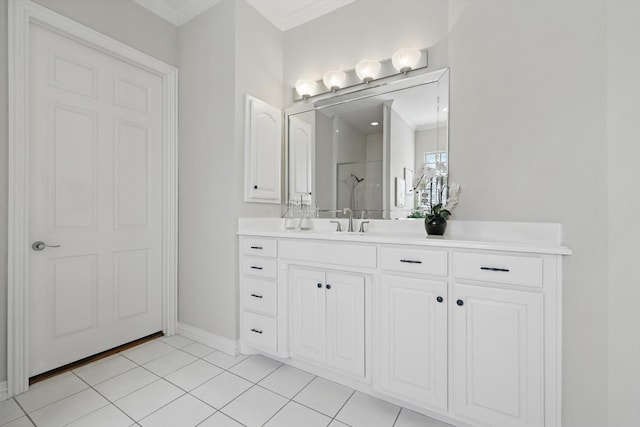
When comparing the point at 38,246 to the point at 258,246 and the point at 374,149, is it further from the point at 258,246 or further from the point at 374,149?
the point at 374,149

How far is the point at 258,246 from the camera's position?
2.06 metres

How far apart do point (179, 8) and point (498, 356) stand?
10.9 ft

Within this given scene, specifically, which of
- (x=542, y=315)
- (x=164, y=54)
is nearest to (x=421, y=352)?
(x=542, y=315)

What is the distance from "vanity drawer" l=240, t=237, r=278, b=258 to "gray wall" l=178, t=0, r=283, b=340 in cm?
9

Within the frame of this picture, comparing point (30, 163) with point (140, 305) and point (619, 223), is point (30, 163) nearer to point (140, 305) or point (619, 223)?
point (140, 305)

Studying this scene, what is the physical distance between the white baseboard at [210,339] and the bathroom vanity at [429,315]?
11.0 inches

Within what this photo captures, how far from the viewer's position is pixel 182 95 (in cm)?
254

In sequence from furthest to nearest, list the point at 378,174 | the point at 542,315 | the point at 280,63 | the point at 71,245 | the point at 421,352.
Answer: the point at 280,63 → the point at 378,174 → the point at 71,245 → the point at 421,352 → the point at 542,315

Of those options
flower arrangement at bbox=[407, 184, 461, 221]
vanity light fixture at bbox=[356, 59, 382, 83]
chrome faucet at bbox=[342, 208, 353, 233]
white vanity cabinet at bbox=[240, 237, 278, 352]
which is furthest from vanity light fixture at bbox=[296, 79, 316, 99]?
flower arrangement at bbox=[407, 184, 461, 221]

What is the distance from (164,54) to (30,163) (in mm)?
1346

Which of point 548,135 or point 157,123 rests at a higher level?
point 157,123

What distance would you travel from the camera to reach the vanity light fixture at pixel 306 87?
2471mm

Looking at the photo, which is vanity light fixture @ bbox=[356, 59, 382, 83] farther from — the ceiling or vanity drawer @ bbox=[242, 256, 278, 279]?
vanity drawer @ bbox=[242, 256, 278, 279]

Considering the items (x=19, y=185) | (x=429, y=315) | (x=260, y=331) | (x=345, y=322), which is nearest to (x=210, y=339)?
(x=260, y=331)
